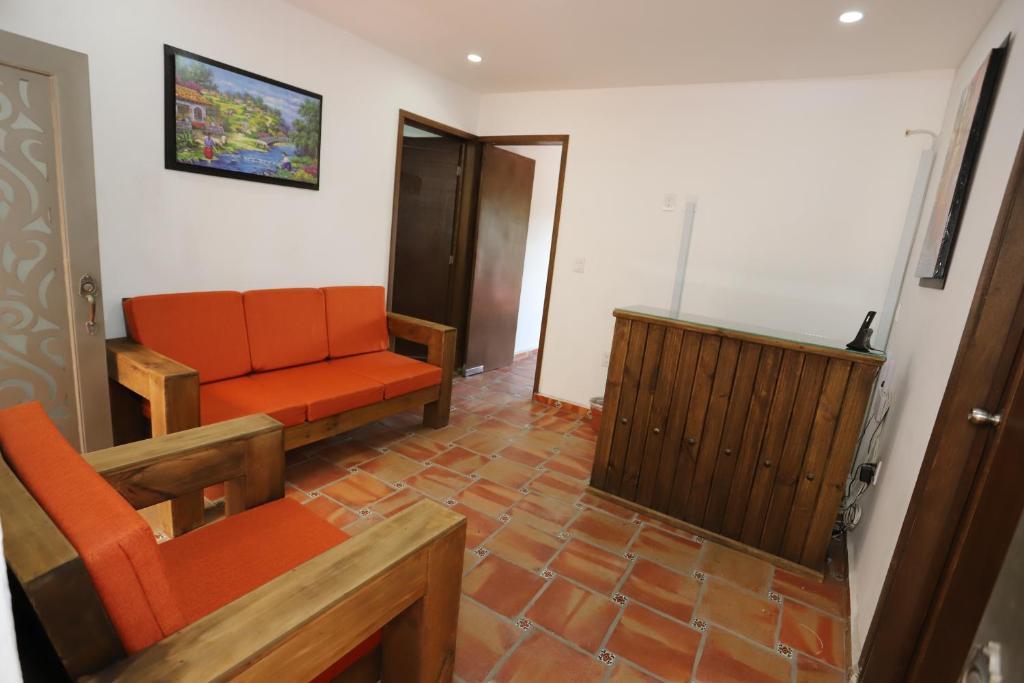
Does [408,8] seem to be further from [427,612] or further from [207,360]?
[427,612]

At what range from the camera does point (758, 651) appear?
182cm

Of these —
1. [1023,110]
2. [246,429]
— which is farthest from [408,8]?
[1023,110]

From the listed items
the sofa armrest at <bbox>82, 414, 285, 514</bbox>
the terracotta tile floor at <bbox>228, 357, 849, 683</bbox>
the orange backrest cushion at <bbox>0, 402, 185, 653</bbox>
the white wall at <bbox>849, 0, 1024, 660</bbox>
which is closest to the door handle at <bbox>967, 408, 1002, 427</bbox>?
the white wall at <bbox>849, 0, 1024, 660</bbox>

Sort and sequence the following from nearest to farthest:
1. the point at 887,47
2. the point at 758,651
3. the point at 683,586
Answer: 1. the point at 758,651
2. the point at 683,586
3. the point at 887,47

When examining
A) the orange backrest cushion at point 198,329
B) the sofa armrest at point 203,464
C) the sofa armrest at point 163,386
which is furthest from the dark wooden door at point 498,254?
the sofa armrest at point 203,464

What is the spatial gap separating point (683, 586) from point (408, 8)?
10.3 feet

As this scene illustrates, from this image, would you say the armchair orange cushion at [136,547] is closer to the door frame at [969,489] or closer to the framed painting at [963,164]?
the door frame at [969,489]

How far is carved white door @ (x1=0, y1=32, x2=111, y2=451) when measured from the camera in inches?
74.3

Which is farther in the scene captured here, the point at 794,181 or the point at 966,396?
the point at 794,181

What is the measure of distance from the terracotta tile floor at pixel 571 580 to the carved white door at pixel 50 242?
1.04 meters

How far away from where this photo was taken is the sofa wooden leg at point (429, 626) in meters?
1.20

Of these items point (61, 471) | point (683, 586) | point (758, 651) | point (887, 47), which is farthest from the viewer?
point (887, 47)

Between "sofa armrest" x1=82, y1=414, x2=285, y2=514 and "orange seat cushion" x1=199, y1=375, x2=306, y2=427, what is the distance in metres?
0.76

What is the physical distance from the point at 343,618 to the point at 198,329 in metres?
2.15
